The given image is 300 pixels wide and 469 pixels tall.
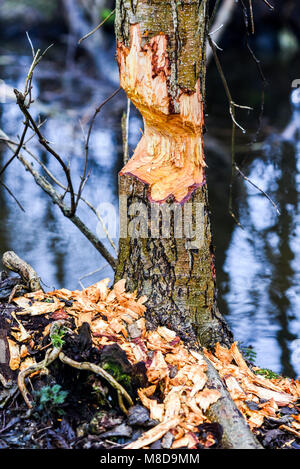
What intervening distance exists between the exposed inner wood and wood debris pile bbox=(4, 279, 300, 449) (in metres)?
0.55

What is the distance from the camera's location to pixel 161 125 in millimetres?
2090

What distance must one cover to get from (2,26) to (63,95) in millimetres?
6114

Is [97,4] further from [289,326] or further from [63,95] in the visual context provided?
[289,326]

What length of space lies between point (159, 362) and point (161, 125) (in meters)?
1.05

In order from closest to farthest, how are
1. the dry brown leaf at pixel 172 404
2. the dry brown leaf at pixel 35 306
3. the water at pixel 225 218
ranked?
1. the dry brown leaf at pixel 172 404
2. the dry brown leaf at pixel 35 306
3. the water at pixel 225 218

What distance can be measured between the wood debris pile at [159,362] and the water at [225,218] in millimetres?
1181

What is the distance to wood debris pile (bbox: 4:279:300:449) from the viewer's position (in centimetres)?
171

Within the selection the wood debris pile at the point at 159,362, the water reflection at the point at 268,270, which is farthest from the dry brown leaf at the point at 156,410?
the water reflection at the point at 268,270

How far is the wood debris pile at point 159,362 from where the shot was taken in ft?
5.62

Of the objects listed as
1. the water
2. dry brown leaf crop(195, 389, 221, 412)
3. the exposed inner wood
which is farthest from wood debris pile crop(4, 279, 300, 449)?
the water

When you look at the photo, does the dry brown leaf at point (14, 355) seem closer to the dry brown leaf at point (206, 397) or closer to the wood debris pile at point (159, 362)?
the wood debris pile at point (159, 362)

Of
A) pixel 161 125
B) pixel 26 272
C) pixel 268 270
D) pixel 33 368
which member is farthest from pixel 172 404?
pixel 268 270

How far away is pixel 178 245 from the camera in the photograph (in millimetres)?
2133

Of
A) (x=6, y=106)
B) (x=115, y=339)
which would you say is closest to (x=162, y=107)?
(x=115, y=339)
